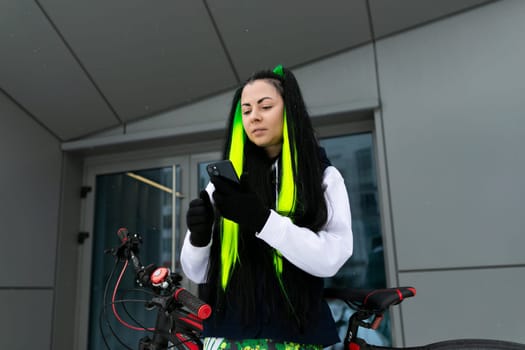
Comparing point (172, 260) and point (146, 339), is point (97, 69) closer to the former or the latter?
point (172, 260)

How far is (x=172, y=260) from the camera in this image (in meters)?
3.83

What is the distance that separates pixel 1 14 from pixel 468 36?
3.28m

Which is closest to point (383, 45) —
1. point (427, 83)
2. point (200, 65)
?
point (427, 83)

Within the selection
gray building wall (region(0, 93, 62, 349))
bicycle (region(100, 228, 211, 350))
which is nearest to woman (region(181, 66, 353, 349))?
bicycle (region(100, 228, 211, 350))

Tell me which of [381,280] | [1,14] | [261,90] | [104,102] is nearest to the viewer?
[261,90]

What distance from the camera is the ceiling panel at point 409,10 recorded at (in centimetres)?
317

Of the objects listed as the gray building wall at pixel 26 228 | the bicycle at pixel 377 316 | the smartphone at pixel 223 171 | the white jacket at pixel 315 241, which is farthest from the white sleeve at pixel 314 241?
the gray building wall at pixel 26 228

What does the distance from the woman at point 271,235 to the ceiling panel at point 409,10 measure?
7.07 ft

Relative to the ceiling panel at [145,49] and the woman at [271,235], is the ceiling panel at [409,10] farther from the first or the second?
the woman at [271,235]

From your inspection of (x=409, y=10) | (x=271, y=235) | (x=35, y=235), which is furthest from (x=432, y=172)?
(x=35, y=235)

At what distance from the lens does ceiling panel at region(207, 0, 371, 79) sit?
3.18 meters

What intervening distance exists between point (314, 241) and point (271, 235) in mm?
114

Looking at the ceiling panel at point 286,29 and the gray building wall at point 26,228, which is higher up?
the ceiling panel at point 286,29

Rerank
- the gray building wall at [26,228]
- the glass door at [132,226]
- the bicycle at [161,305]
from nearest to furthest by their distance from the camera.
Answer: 1. the bicycle at [161,305]
2. the gray building wall at [26,228]
3. the glass door at [132,226]
